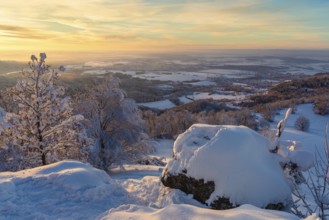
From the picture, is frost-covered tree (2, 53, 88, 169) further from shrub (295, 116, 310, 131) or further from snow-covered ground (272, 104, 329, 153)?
shrub (295, 116, 310, 131)

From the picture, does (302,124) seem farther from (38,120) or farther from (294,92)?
(294,92)

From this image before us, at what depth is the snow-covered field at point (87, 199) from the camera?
653 cm

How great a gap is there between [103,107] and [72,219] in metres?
14.0


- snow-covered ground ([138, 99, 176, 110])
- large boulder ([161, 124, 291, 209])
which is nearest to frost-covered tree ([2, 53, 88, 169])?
large boulder ([161, 124, 291, 209])

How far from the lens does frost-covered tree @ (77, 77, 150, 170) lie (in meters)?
20.6

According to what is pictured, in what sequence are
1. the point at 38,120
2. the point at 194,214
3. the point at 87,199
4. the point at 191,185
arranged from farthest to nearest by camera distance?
1. the point at 38,120
2. the point at 191,185
3. the point at 87,199
4. the point at 194,214

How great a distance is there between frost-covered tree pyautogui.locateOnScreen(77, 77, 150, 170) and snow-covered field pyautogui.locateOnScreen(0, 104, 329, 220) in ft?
29.4

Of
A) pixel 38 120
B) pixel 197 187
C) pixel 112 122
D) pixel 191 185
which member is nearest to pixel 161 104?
pixel 112 122

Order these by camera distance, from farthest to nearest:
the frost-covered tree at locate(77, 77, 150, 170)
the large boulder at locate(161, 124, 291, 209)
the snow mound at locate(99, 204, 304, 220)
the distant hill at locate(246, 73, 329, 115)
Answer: the distant hill at locate(246, 73, 329, 115), the frost-covered tree at locate(77, 77, 150, 170), the large boulder at locate(161, 124, 291, 209), the snow mound at locate(99, 204, 304, 220)

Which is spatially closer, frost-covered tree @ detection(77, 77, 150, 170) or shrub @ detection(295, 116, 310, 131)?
frost-covered tree @ detection(77, 77, 150, 170)

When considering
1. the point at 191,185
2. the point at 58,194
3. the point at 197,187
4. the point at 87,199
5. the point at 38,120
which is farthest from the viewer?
the point at 38,120

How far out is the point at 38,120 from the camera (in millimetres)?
16234

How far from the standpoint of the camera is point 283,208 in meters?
8.75

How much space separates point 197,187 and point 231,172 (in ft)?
3.58
